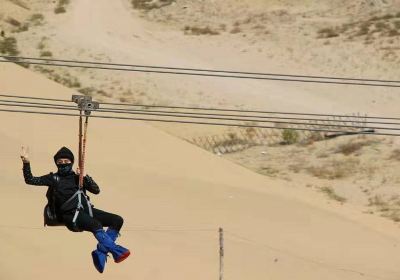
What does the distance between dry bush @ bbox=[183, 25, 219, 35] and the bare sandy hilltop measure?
373 cm

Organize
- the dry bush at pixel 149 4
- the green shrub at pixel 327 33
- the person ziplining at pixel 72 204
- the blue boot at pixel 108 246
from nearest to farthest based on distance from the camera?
1. the person ziplining at pixel 72 204
2. the blue boot at pixel 108 246
3. the green shrub at pixel 327 33
4. the dry bush at pixel 149 4

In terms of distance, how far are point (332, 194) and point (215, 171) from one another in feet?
14.6

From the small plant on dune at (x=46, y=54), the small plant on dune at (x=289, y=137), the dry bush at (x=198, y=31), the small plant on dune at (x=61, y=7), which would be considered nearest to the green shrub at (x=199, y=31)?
the dry bush at (x=198, y=31)

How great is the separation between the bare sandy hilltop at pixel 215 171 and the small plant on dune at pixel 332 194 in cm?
9

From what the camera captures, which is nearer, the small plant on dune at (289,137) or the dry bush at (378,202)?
the dry bush at (378,202)

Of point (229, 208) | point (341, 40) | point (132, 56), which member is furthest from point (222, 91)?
point (229, 208)

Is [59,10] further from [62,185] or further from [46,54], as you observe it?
[62,185]

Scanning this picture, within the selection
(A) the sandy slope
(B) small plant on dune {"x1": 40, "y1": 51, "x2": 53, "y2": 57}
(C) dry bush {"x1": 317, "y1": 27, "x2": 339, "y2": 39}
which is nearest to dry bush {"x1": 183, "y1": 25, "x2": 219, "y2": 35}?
(C) dry bush {"x1": 317, "y1": 27, "x2": 339, "y2": 39}

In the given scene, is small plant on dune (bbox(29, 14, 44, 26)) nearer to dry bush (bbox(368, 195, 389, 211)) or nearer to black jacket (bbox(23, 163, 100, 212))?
dry bush (bbox(368, 195, 389, 211))

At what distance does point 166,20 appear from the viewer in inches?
2484

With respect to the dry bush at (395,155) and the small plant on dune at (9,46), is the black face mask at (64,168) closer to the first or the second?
the dry bush at (395,155)

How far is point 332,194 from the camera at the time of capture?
111 feet

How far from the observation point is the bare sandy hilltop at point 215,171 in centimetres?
2800

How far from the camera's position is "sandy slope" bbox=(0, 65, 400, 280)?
89.5 ft
